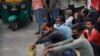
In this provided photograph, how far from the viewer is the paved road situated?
414 inches

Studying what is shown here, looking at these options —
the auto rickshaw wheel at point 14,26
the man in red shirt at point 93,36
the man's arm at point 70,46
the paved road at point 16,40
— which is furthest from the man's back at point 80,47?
the auto rickshaw wheel at point 14,26

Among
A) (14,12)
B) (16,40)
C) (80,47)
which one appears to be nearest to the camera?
(80,47)

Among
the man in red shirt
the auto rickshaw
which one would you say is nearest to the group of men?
the man in red shirt

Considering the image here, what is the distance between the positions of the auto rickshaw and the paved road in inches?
10.0

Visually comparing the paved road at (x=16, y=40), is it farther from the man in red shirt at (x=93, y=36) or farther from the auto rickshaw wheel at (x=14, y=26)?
the man in red shirt at (x=93, y=36)

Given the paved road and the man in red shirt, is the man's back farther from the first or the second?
the paved road

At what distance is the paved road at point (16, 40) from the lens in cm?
1052

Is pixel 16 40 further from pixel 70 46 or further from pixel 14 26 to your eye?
pixel 70 46

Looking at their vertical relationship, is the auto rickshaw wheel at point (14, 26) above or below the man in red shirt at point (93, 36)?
below

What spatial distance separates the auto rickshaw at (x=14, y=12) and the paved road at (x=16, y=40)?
0.26 m

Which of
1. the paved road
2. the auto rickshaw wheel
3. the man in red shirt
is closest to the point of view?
the man in red shirt

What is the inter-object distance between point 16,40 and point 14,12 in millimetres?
1574

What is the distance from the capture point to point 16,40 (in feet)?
38.5

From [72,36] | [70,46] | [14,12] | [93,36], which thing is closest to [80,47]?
[70,46]
